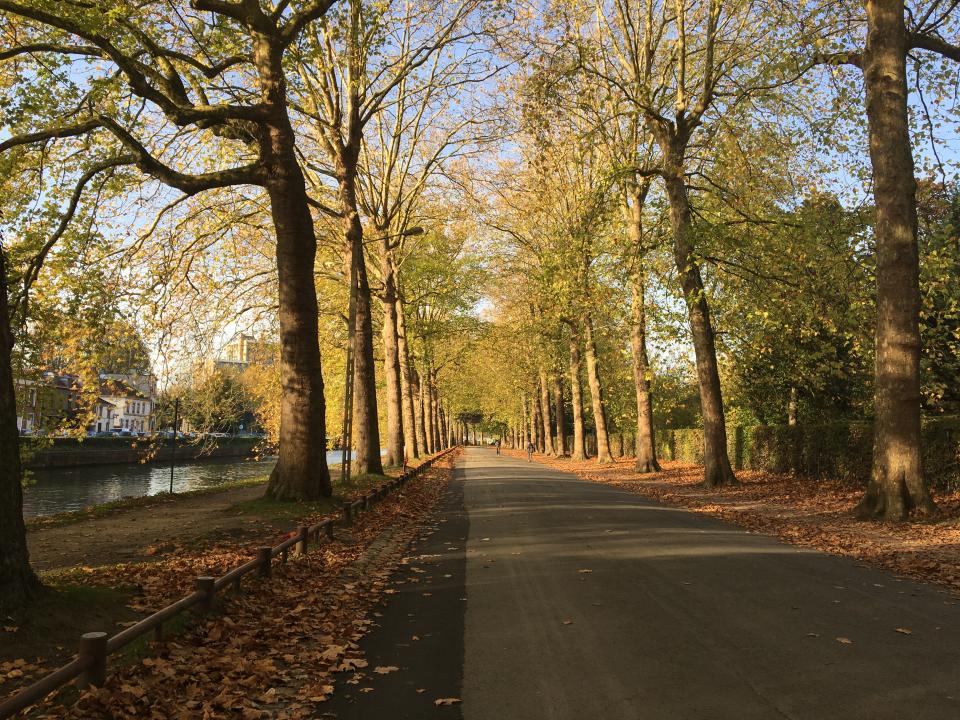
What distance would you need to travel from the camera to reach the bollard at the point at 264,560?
7676 mm

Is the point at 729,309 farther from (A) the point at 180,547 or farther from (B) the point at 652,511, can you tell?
(A) the point at 180,547

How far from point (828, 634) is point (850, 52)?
12891 mm

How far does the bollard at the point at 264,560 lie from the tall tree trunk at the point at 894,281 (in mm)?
10410

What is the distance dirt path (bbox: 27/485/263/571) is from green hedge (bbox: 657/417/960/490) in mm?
14223

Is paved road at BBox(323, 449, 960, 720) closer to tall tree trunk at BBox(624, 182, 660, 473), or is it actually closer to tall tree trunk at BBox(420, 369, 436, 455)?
tall tree trunk at BBox(624, 182, 660, 473)

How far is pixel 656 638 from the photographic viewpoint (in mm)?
5625

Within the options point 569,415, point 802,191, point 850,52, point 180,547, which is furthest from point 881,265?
point 569,415

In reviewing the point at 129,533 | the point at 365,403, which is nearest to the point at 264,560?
the point at 129,533

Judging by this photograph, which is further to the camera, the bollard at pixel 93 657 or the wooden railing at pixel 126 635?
the bollard at pixel 93 657

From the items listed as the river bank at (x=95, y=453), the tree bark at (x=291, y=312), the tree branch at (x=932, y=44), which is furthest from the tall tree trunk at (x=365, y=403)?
the river bank at (x=95, y=453)

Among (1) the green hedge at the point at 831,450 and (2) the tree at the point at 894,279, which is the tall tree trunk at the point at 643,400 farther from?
(2) the tree at the point at 894,279

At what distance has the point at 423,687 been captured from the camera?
4.75 meters

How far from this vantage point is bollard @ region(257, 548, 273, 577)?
768cm

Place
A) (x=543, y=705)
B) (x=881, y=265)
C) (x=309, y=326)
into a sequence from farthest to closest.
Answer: (x=309, y=326)
(x=881, y=265)
(x=543, y=705)
